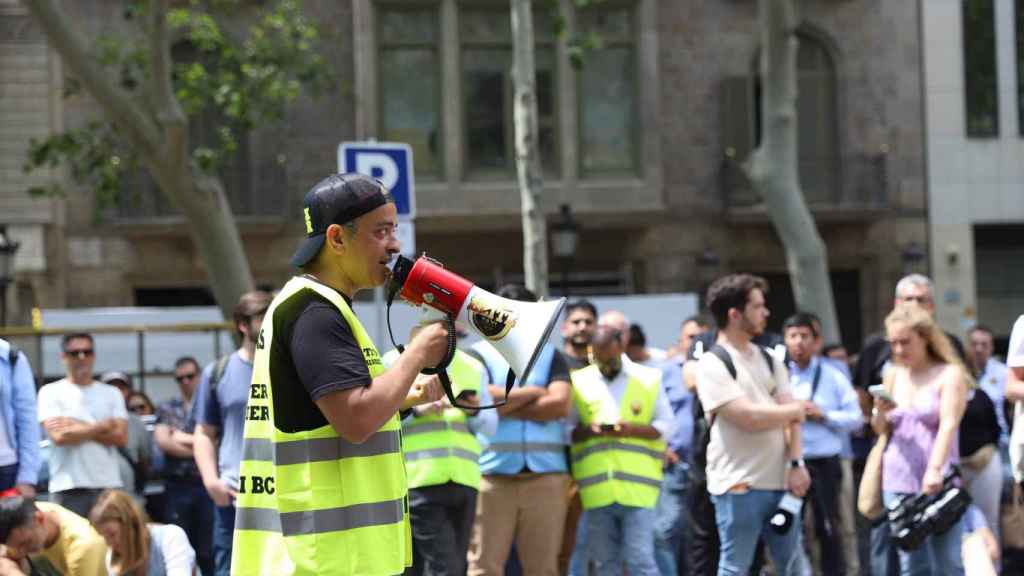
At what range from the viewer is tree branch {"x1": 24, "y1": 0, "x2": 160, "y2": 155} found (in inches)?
646

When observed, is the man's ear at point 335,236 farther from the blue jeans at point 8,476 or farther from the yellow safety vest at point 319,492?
the blue jeans at point 8,476

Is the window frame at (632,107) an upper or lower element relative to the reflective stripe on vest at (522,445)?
upper

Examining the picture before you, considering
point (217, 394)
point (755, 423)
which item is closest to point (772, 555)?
point (755, 423)

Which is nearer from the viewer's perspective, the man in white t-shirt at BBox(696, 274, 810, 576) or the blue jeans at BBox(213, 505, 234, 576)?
the man in white t-shirt at BBox(696, 274, 810, 576)

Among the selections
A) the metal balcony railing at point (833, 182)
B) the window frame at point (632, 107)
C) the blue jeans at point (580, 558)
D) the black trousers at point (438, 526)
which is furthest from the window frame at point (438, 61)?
the black trousers at point (438, 526)

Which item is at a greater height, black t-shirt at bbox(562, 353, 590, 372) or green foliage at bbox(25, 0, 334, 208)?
green foliage at bbox(25, 0, 334, 208)

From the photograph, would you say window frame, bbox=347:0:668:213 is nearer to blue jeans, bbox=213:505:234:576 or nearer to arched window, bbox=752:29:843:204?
arched window, bbox=752:29:843:204

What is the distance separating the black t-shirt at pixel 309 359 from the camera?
3.93 m

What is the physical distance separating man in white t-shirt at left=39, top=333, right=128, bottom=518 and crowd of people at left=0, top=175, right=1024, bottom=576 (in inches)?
0.6

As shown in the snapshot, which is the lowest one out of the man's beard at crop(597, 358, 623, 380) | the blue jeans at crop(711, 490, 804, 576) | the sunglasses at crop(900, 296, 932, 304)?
the blue jeans at crop(711, 490, 804, 576)

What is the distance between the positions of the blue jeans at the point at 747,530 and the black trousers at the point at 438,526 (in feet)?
4.60

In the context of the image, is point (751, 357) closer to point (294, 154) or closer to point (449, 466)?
point (449, 466)

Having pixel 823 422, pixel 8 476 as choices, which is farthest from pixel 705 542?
pixel 8 476

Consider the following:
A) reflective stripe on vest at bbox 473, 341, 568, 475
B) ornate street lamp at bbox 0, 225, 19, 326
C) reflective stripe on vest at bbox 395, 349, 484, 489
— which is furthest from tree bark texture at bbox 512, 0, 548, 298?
ornate street lamp at bbox 0, 225, 19, 326
